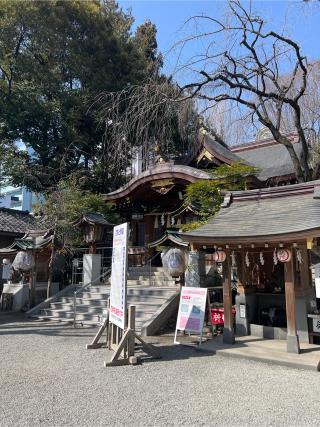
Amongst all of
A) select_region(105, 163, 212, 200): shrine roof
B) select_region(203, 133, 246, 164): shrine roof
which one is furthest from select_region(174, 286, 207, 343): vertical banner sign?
select_region(203, 133, 246, 164): shrine roof

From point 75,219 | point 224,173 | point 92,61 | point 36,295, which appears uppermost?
point 92,61

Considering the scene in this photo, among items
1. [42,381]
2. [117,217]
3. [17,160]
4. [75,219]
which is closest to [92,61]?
[17,160]

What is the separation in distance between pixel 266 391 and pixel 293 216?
4201mm

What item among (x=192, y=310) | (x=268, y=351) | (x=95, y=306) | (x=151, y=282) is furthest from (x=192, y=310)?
(x=151, y=282)

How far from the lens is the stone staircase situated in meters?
11.4

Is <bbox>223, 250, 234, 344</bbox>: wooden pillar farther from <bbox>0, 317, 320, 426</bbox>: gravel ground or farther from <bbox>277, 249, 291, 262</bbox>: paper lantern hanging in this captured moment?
<bbox>277, 249, 291, 262</bbox>: paper lantern hanging

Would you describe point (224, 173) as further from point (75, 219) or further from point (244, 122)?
point (75, 219)

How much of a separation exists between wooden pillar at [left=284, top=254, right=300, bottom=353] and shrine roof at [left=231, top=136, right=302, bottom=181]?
904 cm

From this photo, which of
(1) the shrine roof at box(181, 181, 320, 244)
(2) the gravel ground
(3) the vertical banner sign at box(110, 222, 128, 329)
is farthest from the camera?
(1) the shrine roof at box(181, 181, 320, 244)

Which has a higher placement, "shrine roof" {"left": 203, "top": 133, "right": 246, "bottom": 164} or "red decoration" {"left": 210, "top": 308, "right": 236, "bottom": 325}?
"shrine roof" {"left": 203, "top": 133, "right": 246, "bottom": 164}

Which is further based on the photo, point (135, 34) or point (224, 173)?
point (135, 34)

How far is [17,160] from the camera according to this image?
21.6 metres

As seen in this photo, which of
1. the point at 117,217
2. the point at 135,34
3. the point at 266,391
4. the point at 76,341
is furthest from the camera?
the point at 135,34

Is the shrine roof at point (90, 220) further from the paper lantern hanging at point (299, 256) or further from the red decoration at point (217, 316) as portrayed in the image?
the paper lantern hanging at point (299, 256)
